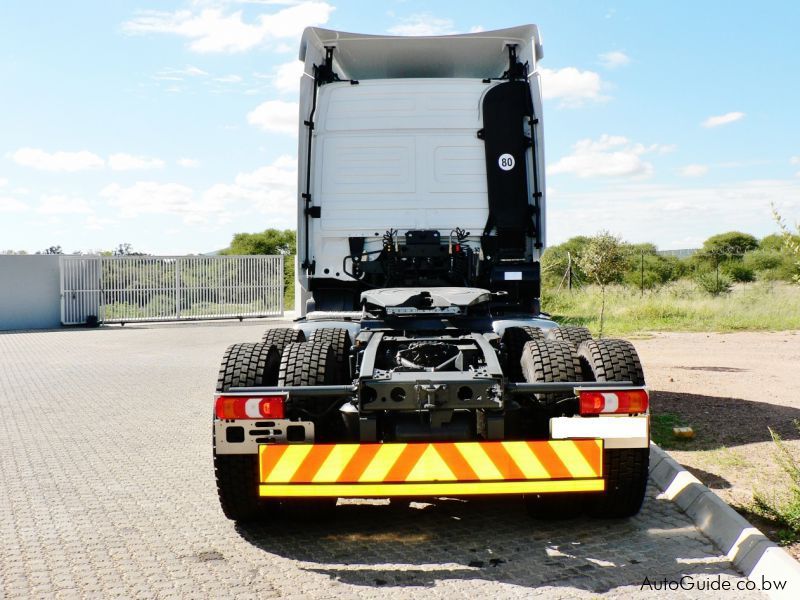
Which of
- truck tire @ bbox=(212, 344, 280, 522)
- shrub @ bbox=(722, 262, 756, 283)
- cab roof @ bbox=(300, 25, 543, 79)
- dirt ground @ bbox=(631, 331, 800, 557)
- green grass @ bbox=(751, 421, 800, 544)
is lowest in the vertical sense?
dirt ground @ bbox=(631, 331, 800, 557)

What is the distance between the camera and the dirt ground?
17.8 ft

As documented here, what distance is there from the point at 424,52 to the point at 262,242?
5027 cm

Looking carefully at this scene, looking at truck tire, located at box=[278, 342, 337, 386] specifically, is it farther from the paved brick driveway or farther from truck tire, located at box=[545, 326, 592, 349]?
truck tire, located at box=[545, 326, 592, 349]

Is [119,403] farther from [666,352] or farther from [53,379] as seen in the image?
[666,352]

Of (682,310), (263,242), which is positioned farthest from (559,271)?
(263,242)

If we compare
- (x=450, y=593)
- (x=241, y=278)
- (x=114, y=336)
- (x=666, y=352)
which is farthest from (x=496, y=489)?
(x=241, y=278)

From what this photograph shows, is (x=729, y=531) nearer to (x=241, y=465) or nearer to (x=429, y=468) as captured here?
(x=429, y=468)

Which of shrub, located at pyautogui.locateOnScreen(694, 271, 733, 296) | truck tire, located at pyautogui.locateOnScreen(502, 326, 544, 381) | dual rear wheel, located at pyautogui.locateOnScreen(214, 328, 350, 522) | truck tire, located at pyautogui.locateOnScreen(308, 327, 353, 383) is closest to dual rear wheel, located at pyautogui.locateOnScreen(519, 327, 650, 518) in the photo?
truck tire, located at pyautogui.locateOnScreen(502, 326, 544, 381)

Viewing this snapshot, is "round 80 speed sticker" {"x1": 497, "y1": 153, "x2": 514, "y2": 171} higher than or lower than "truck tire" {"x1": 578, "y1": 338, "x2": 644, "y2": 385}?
higher

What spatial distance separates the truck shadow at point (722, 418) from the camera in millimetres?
6574

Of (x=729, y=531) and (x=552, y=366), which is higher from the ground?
(x=552, y=366)

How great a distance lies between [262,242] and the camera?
56.3 m

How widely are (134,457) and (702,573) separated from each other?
449cm

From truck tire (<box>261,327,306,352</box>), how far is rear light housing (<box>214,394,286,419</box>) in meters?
1.50
